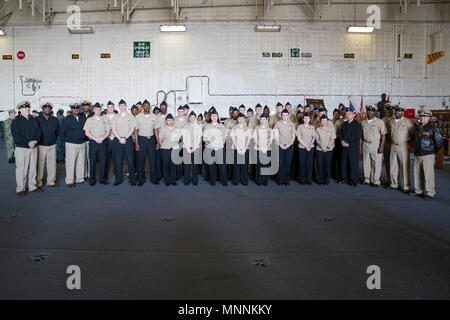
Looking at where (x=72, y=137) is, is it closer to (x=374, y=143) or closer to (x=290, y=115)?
(x=290, y=115)

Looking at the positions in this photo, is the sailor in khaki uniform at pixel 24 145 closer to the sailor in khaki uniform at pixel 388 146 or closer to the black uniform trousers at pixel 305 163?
the black uniform trousers at pixel 305 163

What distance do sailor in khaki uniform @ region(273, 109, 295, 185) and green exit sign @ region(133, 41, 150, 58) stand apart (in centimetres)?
851

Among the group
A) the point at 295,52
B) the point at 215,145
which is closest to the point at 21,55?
the point at 295,52

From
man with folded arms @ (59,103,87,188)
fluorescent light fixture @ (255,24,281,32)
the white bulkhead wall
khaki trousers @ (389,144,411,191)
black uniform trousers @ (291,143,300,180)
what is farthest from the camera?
the white bulkhead wall

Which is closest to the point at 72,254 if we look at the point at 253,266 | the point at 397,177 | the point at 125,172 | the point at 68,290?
the point at 68,290

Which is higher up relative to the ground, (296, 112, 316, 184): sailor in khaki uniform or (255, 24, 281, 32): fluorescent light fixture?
(255, 24, 281, 32): fluorescent light fixture

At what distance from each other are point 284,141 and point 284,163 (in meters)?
0.50

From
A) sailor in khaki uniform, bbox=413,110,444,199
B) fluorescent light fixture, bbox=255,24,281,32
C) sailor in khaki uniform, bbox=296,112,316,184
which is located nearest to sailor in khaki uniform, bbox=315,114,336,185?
sailor in khaki uniform, bbox=296,112,316,184

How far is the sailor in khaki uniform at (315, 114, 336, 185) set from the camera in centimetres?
795

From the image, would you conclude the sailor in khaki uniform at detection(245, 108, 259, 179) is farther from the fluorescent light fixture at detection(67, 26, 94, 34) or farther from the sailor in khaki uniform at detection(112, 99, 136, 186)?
the fluorescent light fixture at detection(67, 26, 94, 34)

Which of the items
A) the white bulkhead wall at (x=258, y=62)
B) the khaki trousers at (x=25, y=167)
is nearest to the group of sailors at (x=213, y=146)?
the khaki trousers at (x=25, y=167)

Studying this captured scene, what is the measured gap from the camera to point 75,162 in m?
7.90

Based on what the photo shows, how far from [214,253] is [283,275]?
0.88 metres

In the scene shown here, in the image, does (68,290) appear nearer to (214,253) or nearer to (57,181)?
(214,253)
